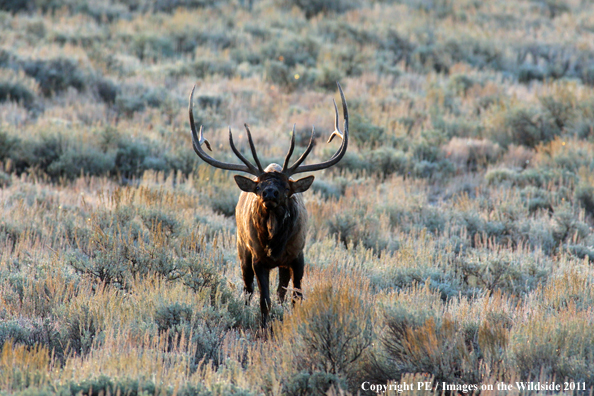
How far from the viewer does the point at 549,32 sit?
904 inches

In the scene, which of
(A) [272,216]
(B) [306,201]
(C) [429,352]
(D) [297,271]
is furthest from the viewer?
(B) [306,201]

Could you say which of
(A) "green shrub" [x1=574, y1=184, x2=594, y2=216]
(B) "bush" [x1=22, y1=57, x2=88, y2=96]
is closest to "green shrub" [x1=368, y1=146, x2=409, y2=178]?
(A) "green shrub" [x1=574, y1=184, x2=594, y2=216]

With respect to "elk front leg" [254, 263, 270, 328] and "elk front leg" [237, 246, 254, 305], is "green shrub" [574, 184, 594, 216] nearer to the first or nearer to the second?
"elk front leg" [237, 246, 254, 305]

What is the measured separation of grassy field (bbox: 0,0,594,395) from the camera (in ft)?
15.5

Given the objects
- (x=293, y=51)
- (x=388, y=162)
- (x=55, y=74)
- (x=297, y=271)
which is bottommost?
(x=297, y=271)

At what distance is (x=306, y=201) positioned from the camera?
978 cm

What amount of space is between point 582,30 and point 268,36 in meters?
12.7

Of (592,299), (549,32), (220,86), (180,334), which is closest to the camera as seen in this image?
(180,334)

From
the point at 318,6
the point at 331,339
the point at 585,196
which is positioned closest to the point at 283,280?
the point at 331,339

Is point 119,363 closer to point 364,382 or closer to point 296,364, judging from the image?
point 296,364

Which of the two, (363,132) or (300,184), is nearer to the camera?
(300,184)

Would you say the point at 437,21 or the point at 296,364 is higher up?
the point at 437,21

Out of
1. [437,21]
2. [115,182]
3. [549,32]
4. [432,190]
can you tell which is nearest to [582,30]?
[549,32]

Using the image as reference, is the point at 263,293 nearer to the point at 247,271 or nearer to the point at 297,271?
the point at 297,271
